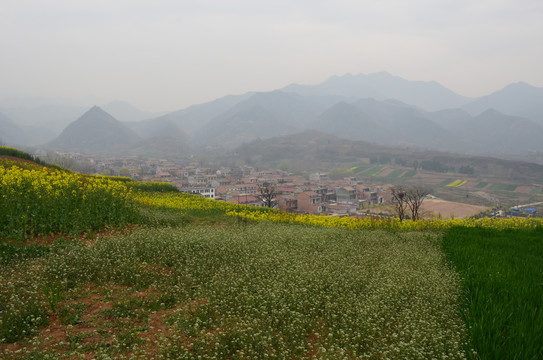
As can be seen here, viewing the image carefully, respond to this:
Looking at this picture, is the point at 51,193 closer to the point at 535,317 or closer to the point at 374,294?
the point at 374,294

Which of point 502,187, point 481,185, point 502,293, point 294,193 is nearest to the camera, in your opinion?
point 502,293

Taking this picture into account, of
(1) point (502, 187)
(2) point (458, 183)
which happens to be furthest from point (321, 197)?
(1) point (502, 187)

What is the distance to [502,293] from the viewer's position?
7.52 meters

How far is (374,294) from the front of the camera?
7715 millimetres

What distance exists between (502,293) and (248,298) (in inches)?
232

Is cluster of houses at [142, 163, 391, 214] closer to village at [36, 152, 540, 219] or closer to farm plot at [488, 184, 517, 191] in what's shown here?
village at [36, 152, 540, 219]

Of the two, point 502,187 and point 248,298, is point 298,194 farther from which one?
point 502,187

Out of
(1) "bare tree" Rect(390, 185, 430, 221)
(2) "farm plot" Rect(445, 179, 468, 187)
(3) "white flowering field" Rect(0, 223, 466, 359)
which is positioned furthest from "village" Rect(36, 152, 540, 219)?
(3) "white flowering field" Rect(0, 223, 466, 359)

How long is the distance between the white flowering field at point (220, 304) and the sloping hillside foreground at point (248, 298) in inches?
1.2

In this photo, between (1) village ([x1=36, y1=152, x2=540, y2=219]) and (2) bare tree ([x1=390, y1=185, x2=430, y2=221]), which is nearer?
(2) bare tree ([x1=390, y1=185, x2=430, y2=221])

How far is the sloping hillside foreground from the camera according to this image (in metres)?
5.46

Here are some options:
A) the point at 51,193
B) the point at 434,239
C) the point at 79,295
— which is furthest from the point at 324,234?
the point at 51,193

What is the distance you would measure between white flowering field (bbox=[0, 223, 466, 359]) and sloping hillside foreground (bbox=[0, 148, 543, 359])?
3 cm

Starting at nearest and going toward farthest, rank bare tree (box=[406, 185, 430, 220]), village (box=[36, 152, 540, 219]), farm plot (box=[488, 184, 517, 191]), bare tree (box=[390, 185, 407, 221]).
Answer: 1. bare tree (box=[390, 185, 407, 221])
2. bare tree (box=[406, 185, 430, 220])
3. village (box=[36, 152, 540, 219])
4. farm plot (box=[488, 184, 517, 191])
